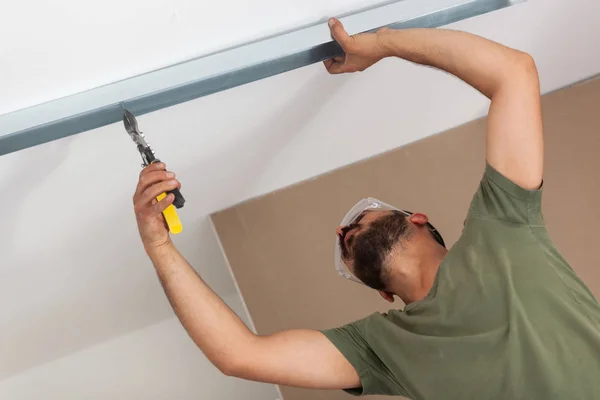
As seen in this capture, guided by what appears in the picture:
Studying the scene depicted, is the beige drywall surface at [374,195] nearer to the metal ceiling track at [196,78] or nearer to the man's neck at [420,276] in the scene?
the man's neck at [420,276]

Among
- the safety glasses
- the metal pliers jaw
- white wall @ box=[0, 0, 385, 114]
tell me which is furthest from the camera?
the safety glasses

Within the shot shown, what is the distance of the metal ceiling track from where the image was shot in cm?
81

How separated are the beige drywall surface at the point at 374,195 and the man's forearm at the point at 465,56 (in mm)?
525

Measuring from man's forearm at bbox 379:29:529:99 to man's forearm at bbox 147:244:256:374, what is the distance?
19.5 inches

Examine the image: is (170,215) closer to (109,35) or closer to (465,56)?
(109,35)

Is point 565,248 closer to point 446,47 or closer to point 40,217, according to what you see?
point 446,47

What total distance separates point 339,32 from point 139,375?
65.0 inches

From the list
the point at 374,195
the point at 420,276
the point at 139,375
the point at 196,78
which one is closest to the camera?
the point at 196,78

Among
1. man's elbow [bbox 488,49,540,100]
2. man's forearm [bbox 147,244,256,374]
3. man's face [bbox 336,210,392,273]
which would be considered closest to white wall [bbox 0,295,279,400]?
man's face [bbox 336,210,392,273]

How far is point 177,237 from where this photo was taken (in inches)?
59.4

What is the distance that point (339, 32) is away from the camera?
2.98ft

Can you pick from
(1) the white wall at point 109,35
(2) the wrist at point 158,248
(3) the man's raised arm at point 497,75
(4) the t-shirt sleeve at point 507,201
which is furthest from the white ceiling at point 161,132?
(4) the t-shirt sleeve at point 507,201

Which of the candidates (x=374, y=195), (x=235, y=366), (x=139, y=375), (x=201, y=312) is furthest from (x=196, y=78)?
(x=139, y=375)

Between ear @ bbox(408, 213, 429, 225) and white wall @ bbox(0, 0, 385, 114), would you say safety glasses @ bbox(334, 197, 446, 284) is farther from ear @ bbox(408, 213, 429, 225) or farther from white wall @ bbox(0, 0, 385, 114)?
white wall @ bbox(0, 0, 385, 114)
